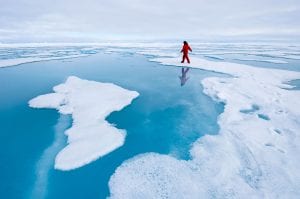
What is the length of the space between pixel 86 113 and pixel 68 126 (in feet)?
2.30

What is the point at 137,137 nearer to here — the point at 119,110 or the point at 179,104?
the point at 119,110

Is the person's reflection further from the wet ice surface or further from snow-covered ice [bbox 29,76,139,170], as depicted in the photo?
the wet ice surface

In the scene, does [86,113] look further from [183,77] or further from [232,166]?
[183,77]

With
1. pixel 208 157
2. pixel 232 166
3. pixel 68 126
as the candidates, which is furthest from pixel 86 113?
pixel 232 166

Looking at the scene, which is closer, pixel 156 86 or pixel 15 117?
pixel 15 117

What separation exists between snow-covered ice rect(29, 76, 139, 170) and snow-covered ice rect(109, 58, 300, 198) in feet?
2.19

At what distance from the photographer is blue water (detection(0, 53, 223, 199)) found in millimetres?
3350

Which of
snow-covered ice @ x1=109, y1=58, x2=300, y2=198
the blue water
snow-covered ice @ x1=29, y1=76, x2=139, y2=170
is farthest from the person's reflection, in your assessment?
snow-covered ice @ x1=109, y1=58, x2=300, y2=198

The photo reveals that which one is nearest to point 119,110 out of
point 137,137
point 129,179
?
point 137,137

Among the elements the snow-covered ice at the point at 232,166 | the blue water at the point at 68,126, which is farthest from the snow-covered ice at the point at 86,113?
the snow-covered ice at the point at 232,166

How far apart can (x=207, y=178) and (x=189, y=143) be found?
1.07m

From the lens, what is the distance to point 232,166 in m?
3.67

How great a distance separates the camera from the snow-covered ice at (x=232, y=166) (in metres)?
3.16

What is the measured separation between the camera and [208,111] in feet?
19.7
